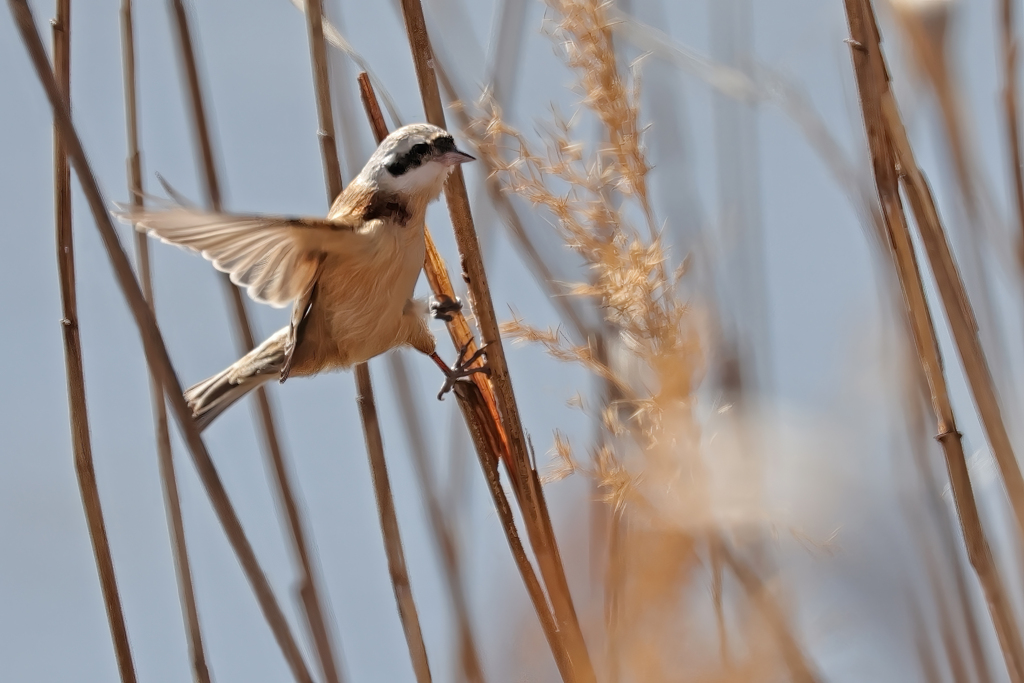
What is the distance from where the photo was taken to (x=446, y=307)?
1809 mm

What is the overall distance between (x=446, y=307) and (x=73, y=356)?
2.21 ft

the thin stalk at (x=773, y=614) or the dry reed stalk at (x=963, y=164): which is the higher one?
the dry reed stalk at (x=963, y=164)

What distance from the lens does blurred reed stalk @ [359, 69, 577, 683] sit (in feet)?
4.49

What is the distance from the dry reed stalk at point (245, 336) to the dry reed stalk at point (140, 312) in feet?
1.53

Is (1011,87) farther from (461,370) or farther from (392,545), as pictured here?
(392,545)

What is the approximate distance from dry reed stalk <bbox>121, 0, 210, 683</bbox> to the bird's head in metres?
0.47

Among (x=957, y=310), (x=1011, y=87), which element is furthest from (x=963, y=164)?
(x=957, y=310)

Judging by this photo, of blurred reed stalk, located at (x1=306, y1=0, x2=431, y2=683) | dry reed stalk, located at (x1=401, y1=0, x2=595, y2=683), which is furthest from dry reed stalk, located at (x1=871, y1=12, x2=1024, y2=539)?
blurred reed stalk, located at (x1=306, y1=0, x2=431, y2=683)

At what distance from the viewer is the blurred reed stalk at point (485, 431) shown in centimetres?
137

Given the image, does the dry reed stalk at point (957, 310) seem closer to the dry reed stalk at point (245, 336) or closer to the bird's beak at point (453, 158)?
the bird's beak at point (453, 158)

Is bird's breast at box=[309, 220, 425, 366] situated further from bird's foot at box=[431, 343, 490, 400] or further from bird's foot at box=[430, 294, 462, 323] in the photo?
bird's foot at box=[431, 343, 490, 400]

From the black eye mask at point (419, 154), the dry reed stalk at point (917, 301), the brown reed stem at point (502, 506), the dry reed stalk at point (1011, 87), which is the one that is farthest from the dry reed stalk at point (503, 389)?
the dry reed stalk at point (1011, 87)

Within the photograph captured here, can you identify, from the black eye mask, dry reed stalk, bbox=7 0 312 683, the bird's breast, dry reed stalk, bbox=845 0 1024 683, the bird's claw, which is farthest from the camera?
the bird's breast

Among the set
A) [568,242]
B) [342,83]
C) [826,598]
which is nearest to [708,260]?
[568,242]
